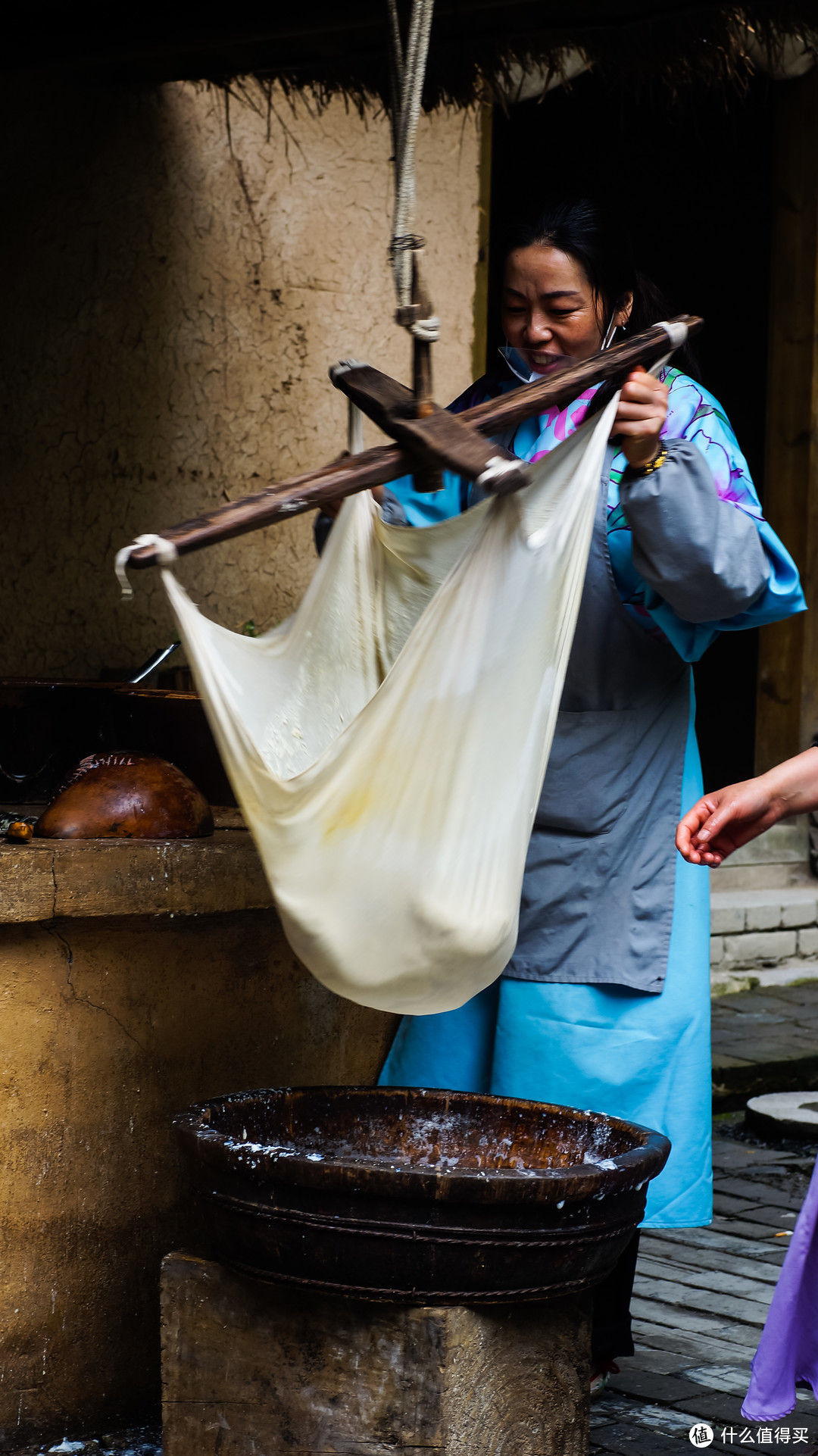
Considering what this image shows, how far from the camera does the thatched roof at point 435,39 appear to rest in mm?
2982

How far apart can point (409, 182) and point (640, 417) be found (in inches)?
17.3

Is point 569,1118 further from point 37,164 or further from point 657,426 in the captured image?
point 37,164

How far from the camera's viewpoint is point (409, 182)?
1.87 m

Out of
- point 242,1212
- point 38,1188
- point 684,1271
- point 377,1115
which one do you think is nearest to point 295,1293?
point 242,1212

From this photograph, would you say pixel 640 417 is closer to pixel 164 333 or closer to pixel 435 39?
pixel 435 39

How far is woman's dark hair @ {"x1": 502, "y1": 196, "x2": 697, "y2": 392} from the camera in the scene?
7.39 feet

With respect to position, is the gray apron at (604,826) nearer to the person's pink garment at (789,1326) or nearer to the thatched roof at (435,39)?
the person's pink garment at (789,1326)

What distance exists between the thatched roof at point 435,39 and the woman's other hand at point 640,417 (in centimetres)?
→ 135

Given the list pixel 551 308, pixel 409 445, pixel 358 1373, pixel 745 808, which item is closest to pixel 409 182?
pixel 409 445

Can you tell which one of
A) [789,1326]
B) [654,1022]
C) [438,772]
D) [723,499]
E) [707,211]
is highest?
[707,211]

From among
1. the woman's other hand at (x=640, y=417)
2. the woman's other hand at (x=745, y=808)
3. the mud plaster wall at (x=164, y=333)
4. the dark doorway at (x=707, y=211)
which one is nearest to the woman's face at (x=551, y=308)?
the woman's other hand at (x=640, y=417)

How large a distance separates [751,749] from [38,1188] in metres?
5.63

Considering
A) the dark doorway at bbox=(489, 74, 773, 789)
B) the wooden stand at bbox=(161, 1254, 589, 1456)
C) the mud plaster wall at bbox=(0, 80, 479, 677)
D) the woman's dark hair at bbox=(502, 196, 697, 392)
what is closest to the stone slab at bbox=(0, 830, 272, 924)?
the wooden stand at bbox=(161, 1254, 589, 1456)

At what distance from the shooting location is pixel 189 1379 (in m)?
1.93
